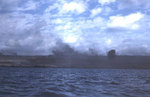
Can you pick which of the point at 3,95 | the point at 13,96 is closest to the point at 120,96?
the point at 13,96

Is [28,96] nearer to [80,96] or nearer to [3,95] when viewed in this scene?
[3,95]

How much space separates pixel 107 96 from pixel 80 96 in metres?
3.43

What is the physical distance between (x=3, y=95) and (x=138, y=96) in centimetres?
1710

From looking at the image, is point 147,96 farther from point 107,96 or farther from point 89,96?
point 89,96

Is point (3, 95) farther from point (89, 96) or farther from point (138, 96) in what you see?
point (138, 96)

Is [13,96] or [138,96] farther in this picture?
[138,96]

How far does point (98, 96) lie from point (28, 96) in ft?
28.3

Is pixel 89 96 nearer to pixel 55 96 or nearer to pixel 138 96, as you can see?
pixel 55 96

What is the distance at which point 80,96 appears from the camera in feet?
71.2

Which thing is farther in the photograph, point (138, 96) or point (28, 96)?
point (138, 96)

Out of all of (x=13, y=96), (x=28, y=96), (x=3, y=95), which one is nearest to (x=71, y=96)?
(x=28, y=96)

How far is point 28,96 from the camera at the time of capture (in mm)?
21109

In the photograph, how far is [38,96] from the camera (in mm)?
21422

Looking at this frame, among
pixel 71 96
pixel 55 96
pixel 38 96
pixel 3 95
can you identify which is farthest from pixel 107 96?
pixel 3 95
